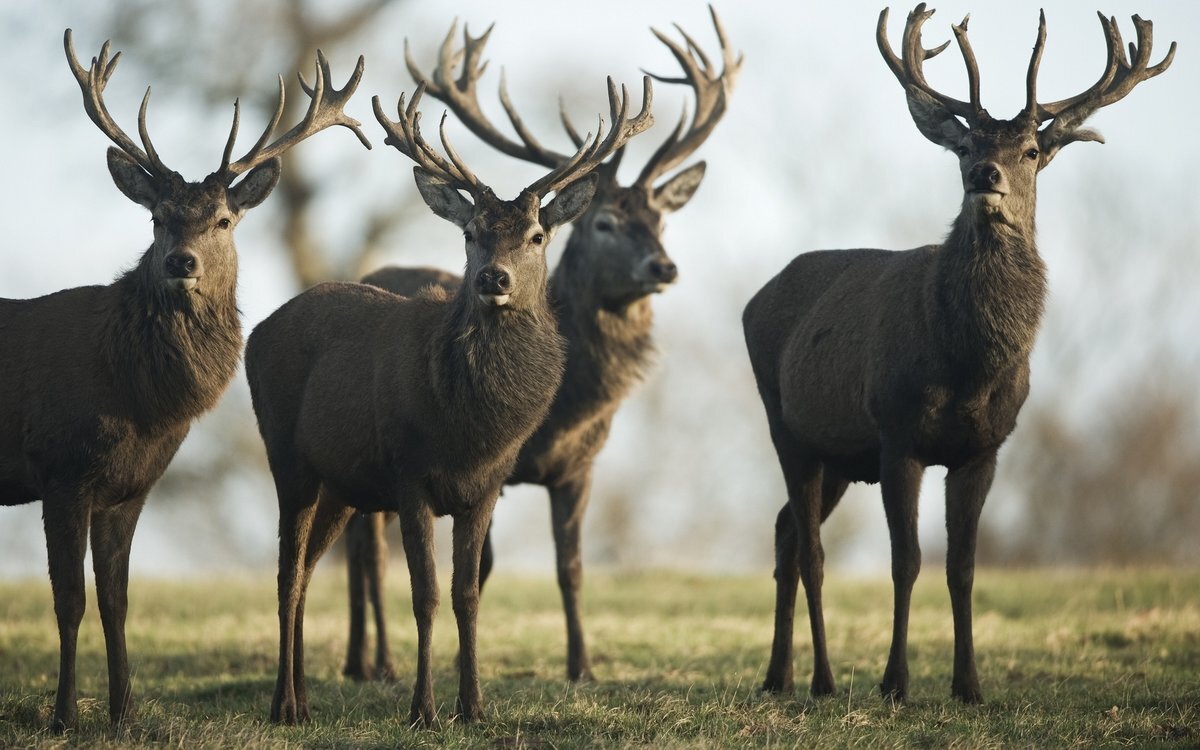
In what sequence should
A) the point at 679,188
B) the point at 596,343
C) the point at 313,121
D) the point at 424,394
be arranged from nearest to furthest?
the point at 424,394 < the point at 313,121 < the point at 596,343 < the point at 679,188

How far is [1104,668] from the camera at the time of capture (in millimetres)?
9336

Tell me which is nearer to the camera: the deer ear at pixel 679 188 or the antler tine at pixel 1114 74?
the antler tine at pixel 1114 74

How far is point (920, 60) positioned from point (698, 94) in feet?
13.4

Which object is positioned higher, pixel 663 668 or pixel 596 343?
pixel 596 343

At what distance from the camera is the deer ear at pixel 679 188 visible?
11.7 meters

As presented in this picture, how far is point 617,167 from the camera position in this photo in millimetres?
11578

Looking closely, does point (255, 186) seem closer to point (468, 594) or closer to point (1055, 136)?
point (468, 594)

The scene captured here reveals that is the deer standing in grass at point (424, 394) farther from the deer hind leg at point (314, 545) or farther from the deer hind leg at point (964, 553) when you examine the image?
the deer hind leg at point (964, 553)

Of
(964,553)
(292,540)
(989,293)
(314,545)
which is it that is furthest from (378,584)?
(989,293)

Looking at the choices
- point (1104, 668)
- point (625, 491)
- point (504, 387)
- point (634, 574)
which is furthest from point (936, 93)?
point (625, 491)

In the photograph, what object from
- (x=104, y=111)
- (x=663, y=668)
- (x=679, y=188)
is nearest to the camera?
(x=104, y=111)

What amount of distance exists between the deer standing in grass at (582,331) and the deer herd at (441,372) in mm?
1774

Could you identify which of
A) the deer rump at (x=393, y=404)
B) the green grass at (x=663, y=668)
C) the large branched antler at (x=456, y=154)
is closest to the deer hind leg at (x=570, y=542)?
the green grass at (x=663, y=668)

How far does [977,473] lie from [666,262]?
3.55 metres
